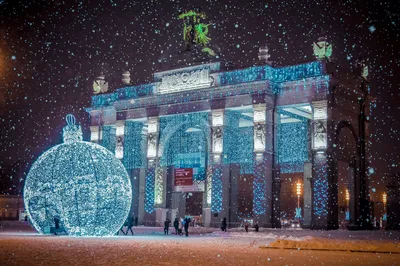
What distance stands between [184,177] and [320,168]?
41.0 feet

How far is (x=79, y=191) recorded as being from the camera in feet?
75.3

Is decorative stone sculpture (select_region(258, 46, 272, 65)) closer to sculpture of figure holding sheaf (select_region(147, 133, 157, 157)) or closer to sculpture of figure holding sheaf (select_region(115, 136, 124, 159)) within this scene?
sculpture of figure holding sheaf (select_region(147, 133, 157, 157))

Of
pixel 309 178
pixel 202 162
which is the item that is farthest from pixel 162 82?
pixel 309 178

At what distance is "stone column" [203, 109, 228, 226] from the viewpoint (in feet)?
138

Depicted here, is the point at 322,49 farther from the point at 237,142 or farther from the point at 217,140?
the point at 217,140

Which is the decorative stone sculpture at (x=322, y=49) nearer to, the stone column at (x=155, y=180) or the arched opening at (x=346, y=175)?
the arched opening at (x=346, y=175)

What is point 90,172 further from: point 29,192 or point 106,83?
point 106,83

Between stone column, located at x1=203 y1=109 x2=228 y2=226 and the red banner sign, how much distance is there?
311cm

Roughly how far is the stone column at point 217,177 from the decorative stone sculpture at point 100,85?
620 inches

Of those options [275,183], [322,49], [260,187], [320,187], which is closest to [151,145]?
[260,187]

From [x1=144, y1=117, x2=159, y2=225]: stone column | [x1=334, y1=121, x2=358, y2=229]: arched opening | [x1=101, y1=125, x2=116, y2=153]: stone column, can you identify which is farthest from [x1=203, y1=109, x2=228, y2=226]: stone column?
[x1=101, y1=125, x2=116, y2=153]: stone column

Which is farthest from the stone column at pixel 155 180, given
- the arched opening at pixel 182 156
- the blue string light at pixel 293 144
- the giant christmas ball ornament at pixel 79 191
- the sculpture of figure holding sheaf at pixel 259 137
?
the giant christmas ball ornament at pixel 79 191

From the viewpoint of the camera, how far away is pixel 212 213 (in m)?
42.1

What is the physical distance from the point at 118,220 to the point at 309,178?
1964 centimetres
